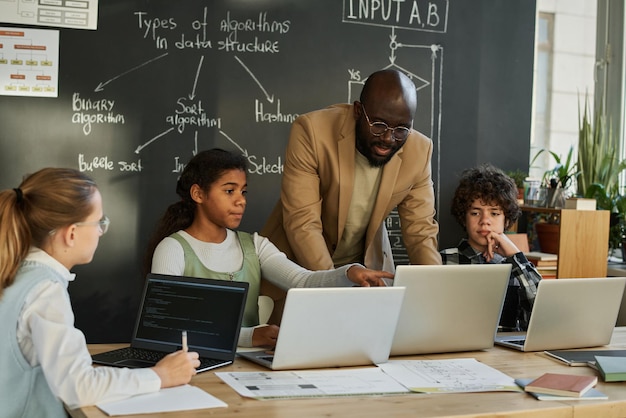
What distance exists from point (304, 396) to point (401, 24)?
10.1 feet

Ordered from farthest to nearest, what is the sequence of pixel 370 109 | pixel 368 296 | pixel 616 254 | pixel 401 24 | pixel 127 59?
pixel 616 254 < pixel 401 24 < pixel 127 59 < pixel 370 109 < pixel 368 296

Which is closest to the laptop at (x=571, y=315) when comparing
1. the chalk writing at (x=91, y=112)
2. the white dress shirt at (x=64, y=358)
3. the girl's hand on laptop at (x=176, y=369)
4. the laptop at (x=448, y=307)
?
the laptop at (x=448, y=307)

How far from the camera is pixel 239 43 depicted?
411 centimetres

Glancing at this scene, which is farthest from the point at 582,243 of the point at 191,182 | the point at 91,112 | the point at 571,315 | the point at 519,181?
the point at 91,112

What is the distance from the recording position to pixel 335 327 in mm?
1926

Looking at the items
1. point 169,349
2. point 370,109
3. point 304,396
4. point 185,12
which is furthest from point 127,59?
point 304,396

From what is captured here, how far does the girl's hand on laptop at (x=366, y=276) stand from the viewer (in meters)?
2.29

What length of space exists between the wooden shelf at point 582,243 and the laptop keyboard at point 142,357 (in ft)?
7.98

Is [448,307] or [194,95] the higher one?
[194,95]

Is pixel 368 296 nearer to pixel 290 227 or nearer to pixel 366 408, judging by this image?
pixel 366 408

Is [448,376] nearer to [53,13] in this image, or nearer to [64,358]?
[64,358]

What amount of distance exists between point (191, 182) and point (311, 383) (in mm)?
1018

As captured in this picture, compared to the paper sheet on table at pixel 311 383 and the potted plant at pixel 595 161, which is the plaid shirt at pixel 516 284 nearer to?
the paper sheet on table at pixel 311 383

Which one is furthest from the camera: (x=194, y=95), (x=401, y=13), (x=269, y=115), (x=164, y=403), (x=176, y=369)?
(x=401, y=13)
